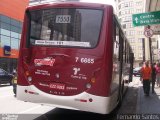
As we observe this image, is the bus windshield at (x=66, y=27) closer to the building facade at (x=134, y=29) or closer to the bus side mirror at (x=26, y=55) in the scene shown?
the bus side mirror at (x=26, y=55)

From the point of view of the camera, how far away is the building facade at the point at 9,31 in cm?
4391

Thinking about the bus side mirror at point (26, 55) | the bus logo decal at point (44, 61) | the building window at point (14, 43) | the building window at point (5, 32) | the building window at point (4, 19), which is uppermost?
the building window at point (4, 19)

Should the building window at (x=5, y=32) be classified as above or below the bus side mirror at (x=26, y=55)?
above

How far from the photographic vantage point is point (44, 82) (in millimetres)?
8797

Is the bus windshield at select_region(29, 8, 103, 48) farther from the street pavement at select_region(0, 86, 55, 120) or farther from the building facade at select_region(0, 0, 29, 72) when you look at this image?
the building facade at select_region(0, 0, 29, 72)

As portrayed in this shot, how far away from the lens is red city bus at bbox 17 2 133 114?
27.2 feet

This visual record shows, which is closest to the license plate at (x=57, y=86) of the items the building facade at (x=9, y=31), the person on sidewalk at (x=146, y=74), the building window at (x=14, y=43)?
the person on sidewalk at (x=146, y=74)

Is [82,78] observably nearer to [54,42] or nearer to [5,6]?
[54,42]

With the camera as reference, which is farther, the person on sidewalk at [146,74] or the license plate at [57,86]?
the person on sidewalk at [146,74]

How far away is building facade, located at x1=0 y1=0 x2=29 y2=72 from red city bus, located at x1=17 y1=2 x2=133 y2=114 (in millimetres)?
34645

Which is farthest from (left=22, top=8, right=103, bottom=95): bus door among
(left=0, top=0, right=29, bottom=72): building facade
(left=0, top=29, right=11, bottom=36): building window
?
(left=0, top=29, right=11, bottom=36): building window

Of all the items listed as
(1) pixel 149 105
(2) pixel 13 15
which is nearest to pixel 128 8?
(2) pixel 13 15

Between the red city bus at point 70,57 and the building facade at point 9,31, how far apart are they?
3464 centimetres

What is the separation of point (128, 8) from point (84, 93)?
103932 mm
